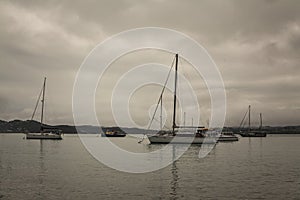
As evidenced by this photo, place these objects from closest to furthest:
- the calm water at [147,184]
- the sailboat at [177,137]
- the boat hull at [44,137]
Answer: the calm water at [147,184], the sailboat at [177,137], the boat hull at [44,137]

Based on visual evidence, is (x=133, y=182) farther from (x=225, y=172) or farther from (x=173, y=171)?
(x=225, y=172)

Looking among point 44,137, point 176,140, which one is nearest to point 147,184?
point 176,140

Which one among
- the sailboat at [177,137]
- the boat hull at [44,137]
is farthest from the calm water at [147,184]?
the boat hull at [44,137]

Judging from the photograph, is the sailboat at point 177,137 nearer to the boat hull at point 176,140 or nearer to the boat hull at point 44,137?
the boat hull at point 176,140

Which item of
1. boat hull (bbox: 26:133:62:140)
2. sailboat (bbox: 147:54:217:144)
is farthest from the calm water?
boat hull (bbox: 26:133:62:140)

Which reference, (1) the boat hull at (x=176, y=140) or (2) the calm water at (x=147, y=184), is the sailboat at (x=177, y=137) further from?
(2) the calm water at (x=147, y=184)

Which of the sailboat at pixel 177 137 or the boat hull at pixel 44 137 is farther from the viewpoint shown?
the boat hull at pixel 44 137

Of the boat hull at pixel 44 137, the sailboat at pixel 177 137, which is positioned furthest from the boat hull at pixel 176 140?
the boat hull at pixel 44 137

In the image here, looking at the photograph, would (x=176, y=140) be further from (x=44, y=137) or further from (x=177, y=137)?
(x=44, y=137)

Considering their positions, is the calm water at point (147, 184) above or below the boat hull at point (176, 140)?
below

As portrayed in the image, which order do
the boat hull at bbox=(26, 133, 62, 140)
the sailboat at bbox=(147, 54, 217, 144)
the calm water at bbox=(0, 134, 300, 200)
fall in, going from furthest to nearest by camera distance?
1. the boat hull at bbox=(26, 133, 62, 140)
2. the sailboat at bbox=(147, 54, 217, 144)
3. the calm water at bbox=(0, 134, 300, 200)

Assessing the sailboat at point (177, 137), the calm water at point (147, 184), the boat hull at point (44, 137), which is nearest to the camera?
the calm water at point (147, 184)

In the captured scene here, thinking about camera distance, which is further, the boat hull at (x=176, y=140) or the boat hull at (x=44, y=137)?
the boat hull at (x=44, y=137)

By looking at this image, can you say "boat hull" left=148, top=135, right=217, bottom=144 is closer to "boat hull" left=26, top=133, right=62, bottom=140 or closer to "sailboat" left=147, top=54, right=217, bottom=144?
"sailboat" left=147, top=54, right=217, bottom=144
